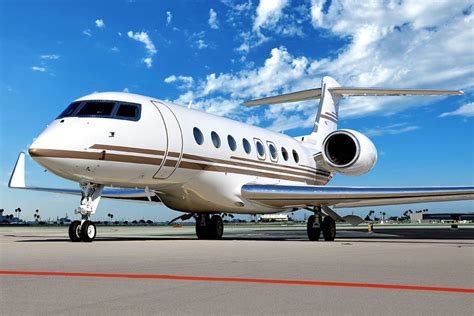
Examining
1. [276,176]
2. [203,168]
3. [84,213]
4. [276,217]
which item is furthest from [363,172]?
[276,217]

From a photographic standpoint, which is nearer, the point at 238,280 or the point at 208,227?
the point at 238,280

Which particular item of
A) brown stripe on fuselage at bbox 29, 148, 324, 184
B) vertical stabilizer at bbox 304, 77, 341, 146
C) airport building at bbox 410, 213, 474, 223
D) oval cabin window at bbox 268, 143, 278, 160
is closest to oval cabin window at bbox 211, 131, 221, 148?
brown stripe on fuselage at bbox 29, 148, 324, 184

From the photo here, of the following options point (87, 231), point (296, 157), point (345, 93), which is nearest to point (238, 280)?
point (87, 231)

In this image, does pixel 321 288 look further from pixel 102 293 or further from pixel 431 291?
pixel 102 293

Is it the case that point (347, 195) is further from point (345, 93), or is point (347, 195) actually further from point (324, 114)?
point (345, 93)

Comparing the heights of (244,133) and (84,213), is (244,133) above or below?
above

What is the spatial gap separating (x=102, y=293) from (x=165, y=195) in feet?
38.4

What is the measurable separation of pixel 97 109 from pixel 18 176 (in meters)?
7.48

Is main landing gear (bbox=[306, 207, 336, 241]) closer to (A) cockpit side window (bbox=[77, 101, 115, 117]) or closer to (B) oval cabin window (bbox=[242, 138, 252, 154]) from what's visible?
(B) oval cabin window (bbox=[242, 138, 252, 154])

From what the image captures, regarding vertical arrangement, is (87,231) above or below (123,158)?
below

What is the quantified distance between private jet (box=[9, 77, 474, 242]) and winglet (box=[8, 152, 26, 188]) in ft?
0.13

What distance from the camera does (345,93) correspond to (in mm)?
23359

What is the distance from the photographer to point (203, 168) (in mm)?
15359

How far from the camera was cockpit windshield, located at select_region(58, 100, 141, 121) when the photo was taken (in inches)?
516
